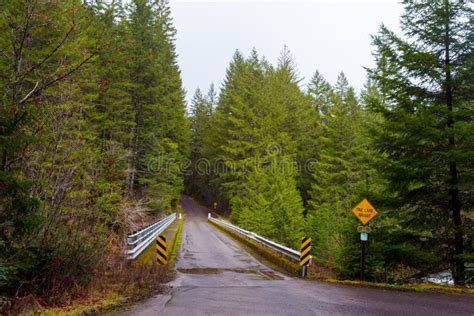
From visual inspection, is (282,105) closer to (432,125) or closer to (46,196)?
(432,125)

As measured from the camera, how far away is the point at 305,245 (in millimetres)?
12750

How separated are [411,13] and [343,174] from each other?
74.8 feet

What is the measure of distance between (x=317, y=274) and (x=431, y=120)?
6676 millimetres

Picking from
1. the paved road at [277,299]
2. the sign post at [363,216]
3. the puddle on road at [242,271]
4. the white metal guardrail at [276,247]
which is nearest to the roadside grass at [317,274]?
the white metal guardrail at [276,247]

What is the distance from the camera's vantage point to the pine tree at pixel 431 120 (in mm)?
11836

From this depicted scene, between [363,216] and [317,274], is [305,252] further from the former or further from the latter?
[363,216]

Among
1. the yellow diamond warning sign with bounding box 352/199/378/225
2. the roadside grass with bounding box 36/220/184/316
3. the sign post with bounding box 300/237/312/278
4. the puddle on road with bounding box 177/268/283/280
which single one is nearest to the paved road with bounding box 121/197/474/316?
the puddle on road with bounding box 177/268/283/280

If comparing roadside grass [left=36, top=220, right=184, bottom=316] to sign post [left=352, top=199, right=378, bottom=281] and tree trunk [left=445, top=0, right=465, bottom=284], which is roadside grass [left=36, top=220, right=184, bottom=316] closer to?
sign post [left=352, top=199, right=378, bottom=281]

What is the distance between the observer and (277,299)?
8.50 m

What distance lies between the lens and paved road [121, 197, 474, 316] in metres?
7.21

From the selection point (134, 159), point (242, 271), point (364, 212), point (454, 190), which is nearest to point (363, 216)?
point (364, 212)

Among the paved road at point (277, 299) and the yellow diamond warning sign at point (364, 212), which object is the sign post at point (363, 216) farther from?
the paved road at point (277, 299)

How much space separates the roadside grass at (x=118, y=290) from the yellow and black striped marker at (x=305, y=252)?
4.47 meters

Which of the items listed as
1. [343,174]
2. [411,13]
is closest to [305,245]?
[411,13]
